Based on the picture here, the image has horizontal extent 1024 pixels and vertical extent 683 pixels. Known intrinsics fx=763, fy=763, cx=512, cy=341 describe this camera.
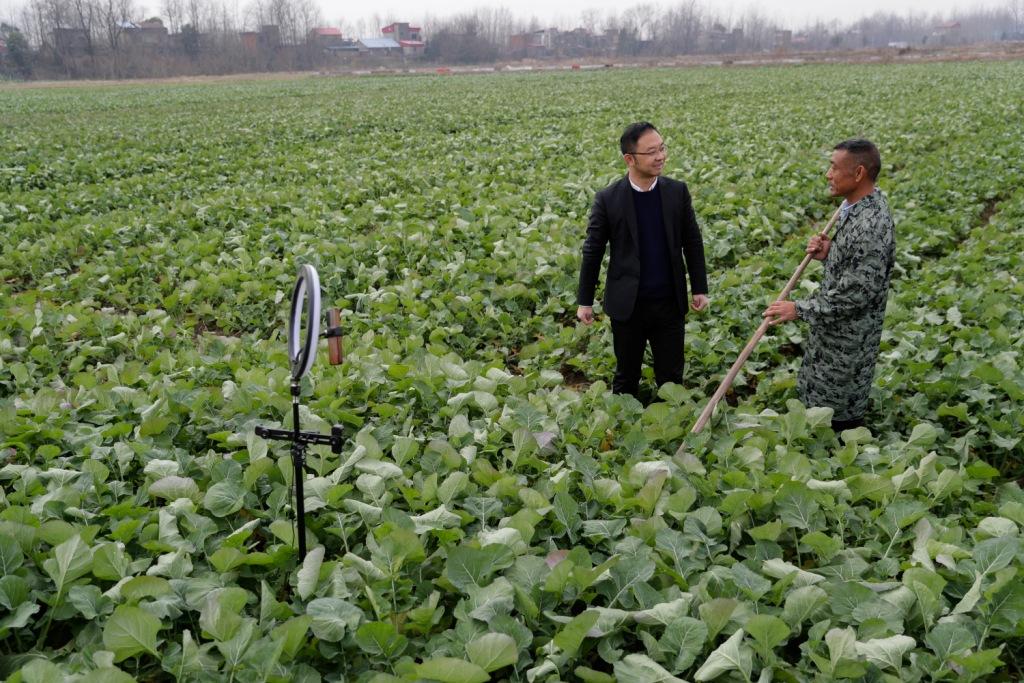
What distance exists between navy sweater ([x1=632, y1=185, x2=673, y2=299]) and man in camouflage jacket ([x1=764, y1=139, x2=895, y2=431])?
0.63m

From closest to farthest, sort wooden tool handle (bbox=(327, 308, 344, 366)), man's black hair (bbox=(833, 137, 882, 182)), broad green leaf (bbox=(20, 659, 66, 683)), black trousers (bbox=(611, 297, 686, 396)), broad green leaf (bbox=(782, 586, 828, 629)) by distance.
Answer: broad green leaf (bbox=(20, 659, 66, 683)) < wooden tool handle (bbox=(327, 308, 344, 366)) < broad green leaf (bbox=(782, 586, 828, 629)) < man's black hair (bbox=(833, 137, 882, 182)) < black trousers (bbox=(611, 297, 686, 396))

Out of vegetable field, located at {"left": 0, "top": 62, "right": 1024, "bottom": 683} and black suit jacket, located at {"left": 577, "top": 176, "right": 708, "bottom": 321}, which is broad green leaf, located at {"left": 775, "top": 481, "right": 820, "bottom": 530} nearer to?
vegetable field, located at {"left": 0, "top": 62, "right": 1024, "bottom": 683}

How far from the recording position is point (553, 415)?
379cm

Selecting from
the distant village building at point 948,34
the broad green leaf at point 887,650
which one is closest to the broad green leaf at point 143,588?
the broad green leaf at point 887,650

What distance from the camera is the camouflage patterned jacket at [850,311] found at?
12.6ft

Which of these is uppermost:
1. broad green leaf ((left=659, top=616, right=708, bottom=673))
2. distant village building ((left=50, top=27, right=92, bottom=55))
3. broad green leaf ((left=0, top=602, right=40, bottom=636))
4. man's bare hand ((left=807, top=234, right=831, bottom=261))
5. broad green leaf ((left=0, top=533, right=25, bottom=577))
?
distant village building ((left=50, top=27, right=92, bottom=55))

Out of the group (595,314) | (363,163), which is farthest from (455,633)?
(363,163)

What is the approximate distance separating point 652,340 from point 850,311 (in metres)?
1.12

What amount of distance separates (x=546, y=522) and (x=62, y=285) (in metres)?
6.81

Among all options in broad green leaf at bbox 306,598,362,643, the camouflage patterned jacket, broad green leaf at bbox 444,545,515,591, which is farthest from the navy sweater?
broad green leaf at bbox 306,598,362,643

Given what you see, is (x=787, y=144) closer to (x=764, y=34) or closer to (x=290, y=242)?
(x=290, y=242)

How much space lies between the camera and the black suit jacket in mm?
4191

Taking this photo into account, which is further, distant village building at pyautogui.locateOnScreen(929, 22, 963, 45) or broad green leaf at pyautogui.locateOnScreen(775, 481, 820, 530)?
distant village building at pyautogui.locateOnScreen(929, 22, 963, 45)

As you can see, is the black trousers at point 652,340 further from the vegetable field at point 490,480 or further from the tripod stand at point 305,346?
the tripod stand at point 305,346
